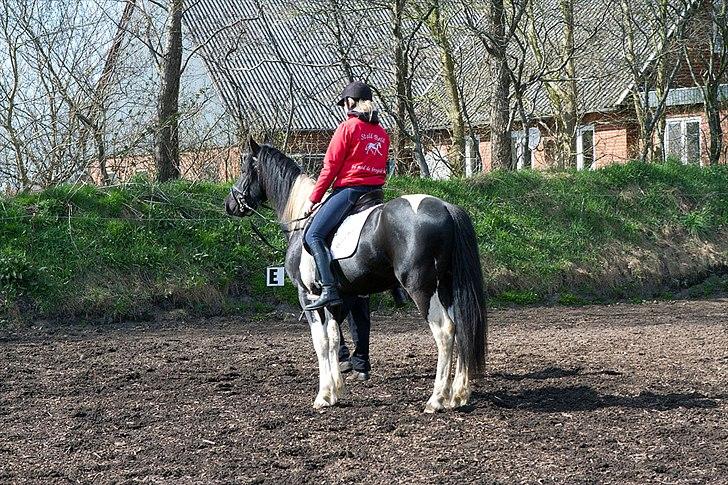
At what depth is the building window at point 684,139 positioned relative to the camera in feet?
77.3

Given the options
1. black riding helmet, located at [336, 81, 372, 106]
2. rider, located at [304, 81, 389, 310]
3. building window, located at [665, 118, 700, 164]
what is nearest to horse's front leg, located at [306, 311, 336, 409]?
rider, located at [304, 81, 389, 310]

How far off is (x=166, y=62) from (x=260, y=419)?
1041 cm

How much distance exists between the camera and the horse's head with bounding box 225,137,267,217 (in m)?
7.94

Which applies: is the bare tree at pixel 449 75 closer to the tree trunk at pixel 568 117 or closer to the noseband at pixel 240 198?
→ the tree trunk at pixel 568 117

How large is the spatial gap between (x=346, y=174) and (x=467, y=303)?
137 centimetres

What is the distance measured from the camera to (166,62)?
51.2ft

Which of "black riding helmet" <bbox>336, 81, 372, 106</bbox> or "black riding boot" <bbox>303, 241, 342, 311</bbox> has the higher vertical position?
"black riding helmet" <bbox>336, 81, 372, 106</bbox>

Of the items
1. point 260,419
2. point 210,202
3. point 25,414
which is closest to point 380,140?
point 260,419

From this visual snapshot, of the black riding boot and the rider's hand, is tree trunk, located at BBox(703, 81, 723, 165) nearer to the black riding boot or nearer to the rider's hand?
the rider's hand

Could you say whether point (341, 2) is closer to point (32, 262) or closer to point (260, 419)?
point (32, 262)

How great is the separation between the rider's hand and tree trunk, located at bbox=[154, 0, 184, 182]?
8.40 metres

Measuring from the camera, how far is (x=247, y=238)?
13.6 meters

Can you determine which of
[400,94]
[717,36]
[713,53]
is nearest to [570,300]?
[400,94]

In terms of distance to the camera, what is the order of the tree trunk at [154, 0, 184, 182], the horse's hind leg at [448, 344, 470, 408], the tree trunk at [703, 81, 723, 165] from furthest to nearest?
the tree trunk at [703, 81, 723, 165]
the tree trunk at [154, 0, 184, 182]
the horse's hind leg at [448, 344, 470, 408]
